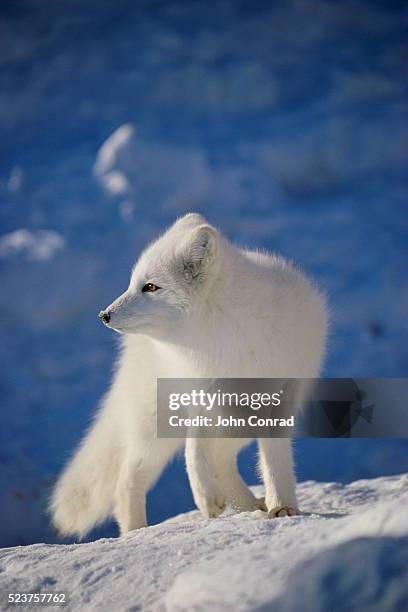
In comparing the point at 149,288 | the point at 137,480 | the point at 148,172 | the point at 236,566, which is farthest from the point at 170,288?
the point at 148,172

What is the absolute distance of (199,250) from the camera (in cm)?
173

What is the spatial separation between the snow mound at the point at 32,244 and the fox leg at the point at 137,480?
93.3 inches

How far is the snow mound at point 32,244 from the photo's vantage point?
4.25m

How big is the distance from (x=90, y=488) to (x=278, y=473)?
0.68 meters

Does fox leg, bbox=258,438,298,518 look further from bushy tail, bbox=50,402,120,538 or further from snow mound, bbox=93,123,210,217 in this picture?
snow mound, bbox=93,123,210,217

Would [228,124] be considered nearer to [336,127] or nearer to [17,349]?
[336,127]

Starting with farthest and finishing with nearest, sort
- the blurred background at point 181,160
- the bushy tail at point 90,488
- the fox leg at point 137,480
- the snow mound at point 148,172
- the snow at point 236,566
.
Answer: the snow mound at point 148,172 < the blurred background at point 181,160 < the bushy tail at point 90,488 < the fox leg at point 137,480 < the snow at point 236,566

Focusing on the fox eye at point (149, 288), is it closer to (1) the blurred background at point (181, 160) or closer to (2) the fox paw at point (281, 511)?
(2) the fox paw at point (281, 511)

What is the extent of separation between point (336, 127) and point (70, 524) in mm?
3264

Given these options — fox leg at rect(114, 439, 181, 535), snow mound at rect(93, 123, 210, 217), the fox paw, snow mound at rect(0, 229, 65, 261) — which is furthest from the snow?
snow mound at rect(93, 123, 210, 217)

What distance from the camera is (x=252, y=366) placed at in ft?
5.77

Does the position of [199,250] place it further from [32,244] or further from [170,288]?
[32,244]

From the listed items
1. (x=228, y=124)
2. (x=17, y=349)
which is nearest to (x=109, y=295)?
(x=17, y=349)

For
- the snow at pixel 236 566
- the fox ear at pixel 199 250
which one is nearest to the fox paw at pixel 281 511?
the snow at pixel 236 566
